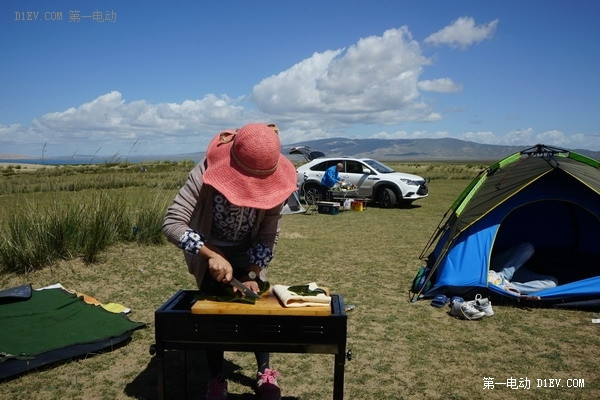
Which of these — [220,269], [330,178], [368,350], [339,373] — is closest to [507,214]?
[368,350]

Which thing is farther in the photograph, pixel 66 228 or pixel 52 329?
pixel 66 228

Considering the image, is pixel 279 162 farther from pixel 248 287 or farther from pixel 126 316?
pixel 126 316

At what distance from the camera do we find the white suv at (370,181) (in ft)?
49.6

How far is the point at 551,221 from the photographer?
727 cm

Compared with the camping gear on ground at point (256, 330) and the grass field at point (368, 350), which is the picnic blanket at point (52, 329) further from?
the camping gear on ground at point (256, 330)

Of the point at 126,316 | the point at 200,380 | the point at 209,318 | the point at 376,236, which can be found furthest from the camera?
the point at 376,236

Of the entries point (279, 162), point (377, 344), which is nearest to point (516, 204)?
point (377, 344)

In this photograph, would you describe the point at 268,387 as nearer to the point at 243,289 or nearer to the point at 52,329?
the point at 243,289

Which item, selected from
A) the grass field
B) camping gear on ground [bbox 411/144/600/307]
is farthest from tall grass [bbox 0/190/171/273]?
camping gear on ground [bbox 411/144/600/307]

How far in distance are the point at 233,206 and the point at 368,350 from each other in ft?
7.58

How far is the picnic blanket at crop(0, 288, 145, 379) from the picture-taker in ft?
12.2

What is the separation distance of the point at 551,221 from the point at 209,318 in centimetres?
662

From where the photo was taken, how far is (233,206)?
8.63 feet

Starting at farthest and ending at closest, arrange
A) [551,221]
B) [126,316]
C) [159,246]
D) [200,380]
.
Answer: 1. [159,246]
2. [551,221]
3. [126,316]
4. [200,380]
